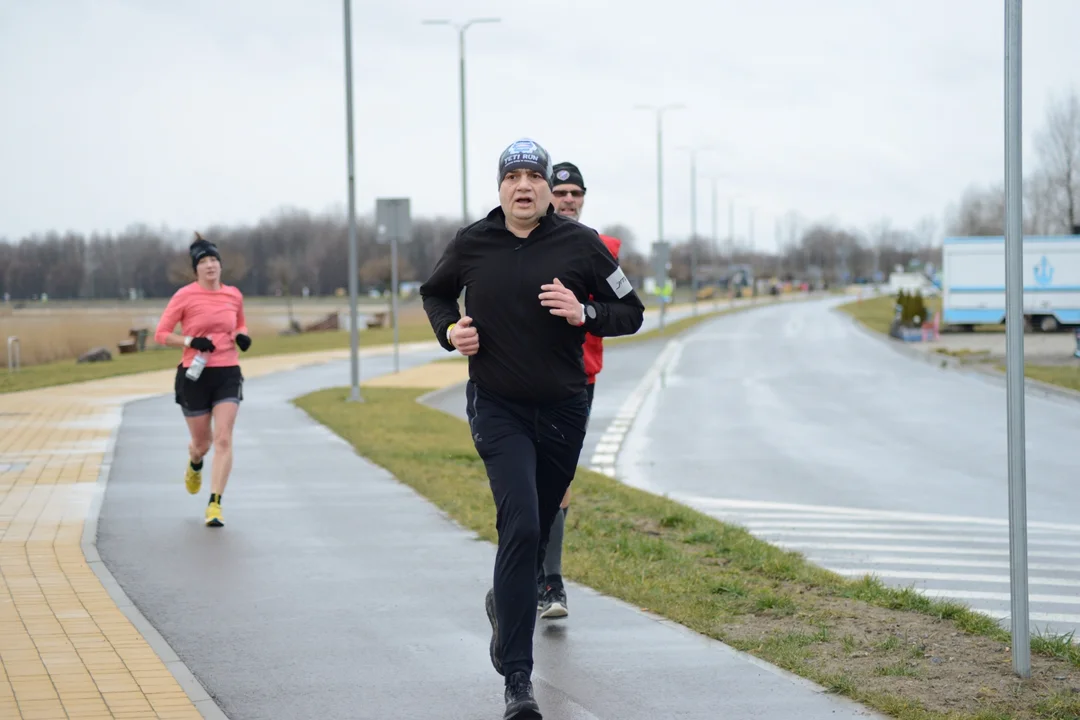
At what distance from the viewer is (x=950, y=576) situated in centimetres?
834

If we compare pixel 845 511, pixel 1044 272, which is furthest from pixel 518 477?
pixel 1044 272

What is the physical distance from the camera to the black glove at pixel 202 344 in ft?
30.7

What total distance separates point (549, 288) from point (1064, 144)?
71492 mm

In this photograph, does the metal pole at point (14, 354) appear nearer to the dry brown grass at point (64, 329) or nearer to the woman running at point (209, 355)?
the dry brown grass at point (64, 329)

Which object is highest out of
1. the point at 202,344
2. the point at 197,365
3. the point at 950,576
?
the point at 202,344

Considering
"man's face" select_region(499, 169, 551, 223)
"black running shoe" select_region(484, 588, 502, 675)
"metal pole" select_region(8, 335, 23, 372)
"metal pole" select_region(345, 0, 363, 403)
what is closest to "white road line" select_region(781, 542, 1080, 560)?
"black running shoe" select_region(484, 588, 502, 675)

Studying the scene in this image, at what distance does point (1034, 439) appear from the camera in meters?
16.4

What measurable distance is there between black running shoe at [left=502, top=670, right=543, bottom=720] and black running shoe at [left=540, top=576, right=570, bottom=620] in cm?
156

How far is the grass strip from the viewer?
5211 millimetres

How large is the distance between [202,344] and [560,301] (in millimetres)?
4876

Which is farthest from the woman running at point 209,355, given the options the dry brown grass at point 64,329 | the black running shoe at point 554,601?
the dry brown grass at point 64,329

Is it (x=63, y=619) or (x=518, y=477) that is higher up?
(x=518, y=477)

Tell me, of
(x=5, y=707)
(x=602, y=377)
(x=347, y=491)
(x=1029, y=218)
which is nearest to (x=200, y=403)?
(x=347, y=491)

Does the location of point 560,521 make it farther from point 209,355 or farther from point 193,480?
point 193,480
